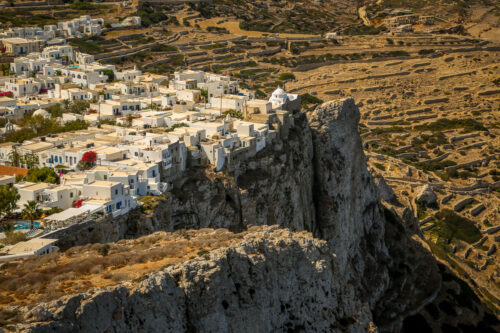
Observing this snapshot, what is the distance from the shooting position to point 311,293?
2444cm

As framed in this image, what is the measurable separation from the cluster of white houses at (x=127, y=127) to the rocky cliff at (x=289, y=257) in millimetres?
1137

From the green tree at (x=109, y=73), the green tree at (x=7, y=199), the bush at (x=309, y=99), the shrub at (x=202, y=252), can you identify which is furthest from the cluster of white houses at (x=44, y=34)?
the shrub at (x=202, y=252)

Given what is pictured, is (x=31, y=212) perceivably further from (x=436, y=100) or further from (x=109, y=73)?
(x=436, y=100)

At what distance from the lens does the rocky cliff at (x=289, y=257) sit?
738 inches

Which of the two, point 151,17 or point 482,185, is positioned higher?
point 151,17

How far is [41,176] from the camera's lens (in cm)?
3278

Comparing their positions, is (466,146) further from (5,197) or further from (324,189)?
(5,197)

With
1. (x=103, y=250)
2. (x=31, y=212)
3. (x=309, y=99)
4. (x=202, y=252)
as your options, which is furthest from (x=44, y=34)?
(x=202, y=252)

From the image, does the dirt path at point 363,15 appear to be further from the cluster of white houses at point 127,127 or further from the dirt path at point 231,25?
the cluster of white houses at point 127,127

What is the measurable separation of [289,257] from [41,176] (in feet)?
47.9

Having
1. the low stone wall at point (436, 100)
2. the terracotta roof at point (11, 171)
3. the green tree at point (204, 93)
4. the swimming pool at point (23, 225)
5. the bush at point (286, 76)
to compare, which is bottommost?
the low stone wall at point (436, 100)

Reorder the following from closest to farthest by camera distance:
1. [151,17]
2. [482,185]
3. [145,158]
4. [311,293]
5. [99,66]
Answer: [311,293], [145,158], [99,66], [482,185], [151,17]

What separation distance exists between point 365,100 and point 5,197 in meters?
83.6

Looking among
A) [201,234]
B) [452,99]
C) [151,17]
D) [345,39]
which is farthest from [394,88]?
[201,234]
